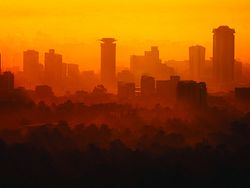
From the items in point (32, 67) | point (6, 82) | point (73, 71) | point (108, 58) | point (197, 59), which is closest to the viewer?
point (6, 82)

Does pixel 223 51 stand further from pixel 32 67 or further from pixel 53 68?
pixel 32 67

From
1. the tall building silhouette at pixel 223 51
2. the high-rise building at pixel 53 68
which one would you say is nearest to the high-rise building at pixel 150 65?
the tall building silhouette at pixel 223 51

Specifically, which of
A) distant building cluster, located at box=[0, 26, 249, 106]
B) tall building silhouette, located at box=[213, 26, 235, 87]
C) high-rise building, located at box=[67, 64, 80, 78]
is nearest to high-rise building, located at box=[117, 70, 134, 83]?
distant building cluster, located at box=[0, 26, 249, 106]

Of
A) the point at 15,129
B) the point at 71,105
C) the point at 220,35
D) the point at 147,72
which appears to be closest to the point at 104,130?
the point at 15,129

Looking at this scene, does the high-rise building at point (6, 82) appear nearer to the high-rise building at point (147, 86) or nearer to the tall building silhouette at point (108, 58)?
the high-rise building at point (147, 86)

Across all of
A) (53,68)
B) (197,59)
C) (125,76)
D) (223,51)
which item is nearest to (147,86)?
(125,76)
